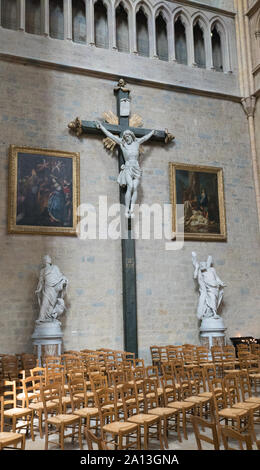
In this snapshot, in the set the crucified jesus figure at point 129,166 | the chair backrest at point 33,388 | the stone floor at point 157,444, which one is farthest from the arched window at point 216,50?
the stone floor at point 157,444

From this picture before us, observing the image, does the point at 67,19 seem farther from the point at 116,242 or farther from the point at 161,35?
the point at 116,242

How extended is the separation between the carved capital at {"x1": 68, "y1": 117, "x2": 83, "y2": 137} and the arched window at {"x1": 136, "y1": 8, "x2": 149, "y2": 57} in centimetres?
407

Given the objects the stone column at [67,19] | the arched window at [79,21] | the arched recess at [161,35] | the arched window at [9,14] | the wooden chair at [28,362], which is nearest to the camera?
the wooden chair at [28,362]

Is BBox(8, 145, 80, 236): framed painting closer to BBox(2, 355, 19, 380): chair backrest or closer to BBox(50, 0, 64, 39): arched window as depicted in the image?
BBox(2, 355, 19, 380): chair backrest

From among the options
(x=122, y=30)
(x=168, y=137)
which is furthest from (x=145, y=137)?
(x=122, y=30)

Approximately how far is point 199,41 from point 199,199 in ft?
20.4

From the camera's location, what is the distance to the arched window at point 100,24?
15.0 metres

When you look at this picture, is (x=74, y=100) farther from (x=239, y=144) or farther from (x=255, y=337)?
(x=255, y=337)

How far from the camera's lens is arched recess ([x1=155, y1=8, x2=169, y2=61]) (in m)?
15.7

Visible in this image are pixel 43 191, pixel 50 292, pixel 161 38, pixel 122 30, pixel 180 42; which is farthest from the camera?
pixel 180 42

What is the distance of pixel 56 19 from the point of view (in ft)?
47.7

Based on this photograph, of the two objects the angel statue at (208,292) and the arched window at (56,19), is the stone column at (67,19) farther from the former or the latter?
the angel statue at (208,292)

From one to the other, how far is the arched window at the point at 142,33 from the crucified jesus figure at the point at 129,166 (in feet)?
12.4

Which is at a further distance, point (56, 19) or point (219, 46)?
point (219, 46)
